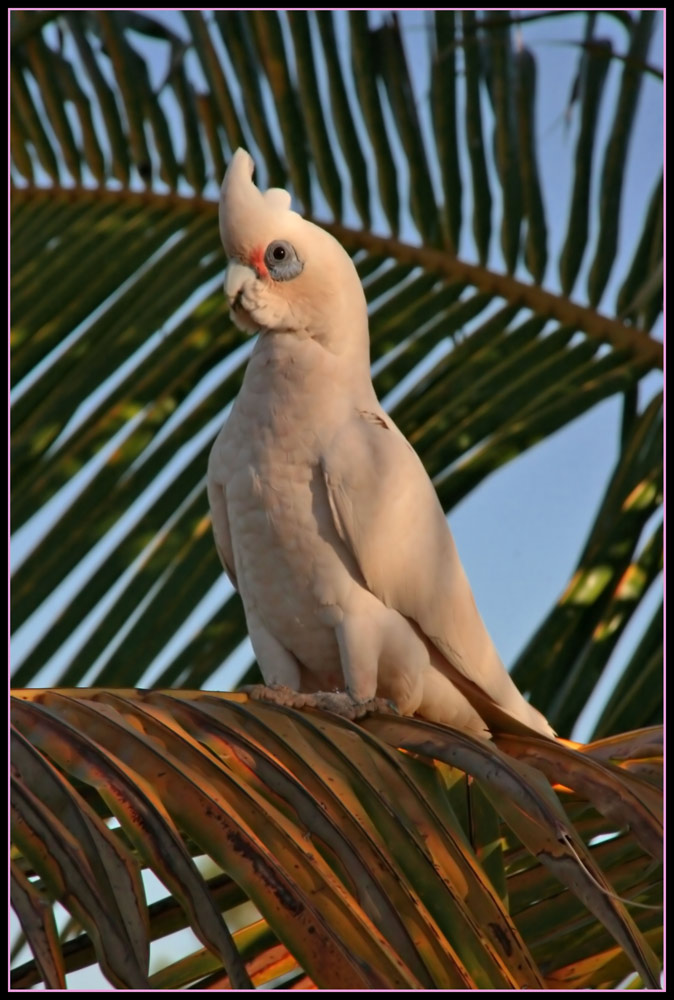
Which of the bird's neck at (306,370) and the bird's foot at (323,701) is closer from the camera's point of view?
the bird's foot at (323,701)

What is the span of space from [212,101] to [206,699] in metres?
2.11

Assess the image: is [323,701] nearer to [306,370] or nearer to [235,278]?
[306,370]

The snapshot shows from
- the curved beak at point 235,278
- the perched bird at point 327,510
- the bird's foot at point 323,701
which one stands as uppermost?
the curved beak at point 235,278

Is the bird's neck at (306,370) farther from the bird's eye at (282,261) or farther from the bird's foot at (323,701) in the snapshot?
the bird's foot at (323,701)

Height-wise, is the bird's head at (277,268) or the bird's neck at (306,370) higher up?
the bird's head at (277,268)

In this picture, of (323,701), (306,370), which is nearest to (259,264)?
(306,370)

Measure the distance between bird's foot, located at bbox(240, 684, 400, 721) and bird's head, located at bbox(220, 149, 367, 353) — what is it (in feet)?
2.46

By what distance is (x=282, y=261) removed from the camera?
2479mm

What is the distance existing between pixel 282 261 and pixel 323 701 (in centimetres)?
91

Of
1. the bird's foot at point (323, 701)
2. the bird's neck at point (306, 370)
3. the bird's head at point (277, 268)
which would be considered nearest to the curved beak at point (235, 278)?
the bird's head at point (277, 268)

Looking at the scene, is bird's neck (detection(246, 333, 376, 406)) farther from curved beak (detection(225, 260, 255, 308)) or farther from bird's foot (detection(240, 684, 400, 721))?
bird's foot (detection(240, 684, 400, 721))

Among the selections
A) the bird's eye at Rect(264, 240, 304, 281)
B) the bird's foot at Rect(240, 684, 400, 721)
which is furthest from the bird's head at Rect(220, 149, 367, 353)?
the bird's foot at Rect(240, 684, 400, 721)

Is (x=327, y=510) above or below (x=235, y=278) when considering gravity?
below

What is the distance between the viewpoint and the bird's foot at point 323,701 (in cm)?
226
